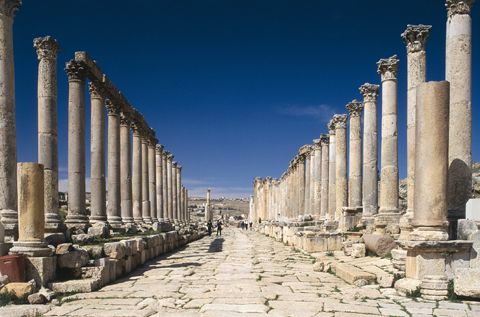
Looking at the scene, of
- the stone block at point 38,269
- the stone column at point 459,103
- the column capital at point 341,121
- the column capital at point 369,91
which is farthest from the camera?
the column capital at point 341,121

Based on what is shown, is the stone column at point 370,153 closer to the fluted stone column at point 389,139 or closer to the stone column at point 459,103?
the fluted stone column at point 389,139

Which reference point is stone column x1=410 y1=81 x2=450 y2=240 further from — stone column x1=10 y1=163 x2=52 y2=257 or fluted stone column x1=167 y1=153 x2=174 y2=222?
fluted stone column x1=167 y1=153 x2=174 y2=222

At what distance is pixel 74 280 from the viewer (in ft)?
33.5

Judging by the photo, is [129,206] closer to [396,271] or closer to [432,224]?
[396,271]

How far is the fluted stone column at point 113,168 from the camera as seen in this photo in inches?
835

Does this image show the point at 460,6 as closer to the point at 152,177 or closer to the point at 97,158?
the point at 97,158

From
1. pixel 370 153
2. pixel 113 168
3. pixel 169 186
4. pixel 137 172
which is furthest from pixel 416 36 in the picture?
pixel 169 186

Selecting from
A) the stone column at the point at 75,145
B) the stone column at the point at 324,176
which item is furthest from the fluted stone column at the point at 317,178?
the stone column at the point at 75,145

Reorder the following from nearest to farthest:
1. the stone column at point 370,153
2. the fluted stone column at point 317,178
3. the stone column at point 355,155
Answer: the stone column at point 370,153, the stone column at point 355,155, the fluted stone column at point 317,178

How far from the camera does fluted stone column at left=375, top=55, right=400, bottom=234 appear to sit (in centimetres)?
1680

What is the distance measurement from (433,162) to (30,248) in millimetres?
7748

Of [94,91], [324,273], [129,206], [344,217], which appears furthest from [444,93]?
[129,206]

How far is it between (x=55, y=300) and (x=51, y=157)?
264 inches

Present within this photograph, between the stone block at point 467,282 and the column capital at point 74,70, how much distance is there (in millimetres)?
13295
